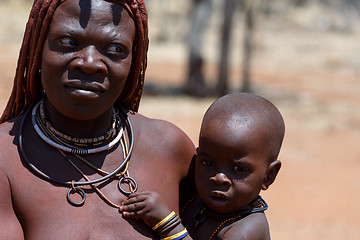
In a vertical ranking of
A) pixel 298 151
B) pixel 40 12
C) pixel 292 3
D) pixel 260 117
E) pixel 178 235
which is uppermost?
pixel 40 12

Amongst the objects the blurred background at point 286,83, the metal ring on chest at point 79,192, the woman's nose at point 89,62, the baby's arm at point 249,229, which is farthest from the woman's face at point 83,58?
the blurred background at point 286,83

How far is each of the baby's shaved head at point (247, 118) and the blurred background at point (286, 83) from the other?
5.27 meters

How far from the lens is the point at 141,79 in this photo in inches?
108

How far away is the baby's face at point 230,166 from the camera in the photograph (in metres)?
2.54

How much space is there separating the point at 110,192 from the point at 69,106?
367mm

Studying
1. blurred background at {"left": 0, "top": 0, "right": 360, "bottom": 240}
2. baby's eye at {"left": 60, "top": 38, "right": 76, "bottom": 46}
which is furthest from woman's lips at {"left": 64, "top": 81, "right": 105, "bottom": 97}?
blurred background at {"left": 0, "top": 0, "right": 360, "bottom": 240}

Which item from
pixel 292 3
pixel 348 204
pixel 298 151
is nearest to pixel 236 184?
pixel 348 204

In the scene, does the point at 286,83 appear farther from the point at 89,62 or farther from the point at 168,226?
the point at 89,62

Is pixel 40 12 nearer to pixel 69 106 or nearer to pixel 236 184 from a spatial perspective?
pixel 69 106

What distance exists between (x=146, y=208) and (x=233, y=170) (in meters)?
0.38

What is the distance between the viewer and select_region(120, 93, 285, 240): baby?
8.29 ft

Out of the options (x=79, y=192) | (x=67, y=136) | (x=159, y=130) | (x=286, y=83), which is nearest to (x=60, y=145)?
(x=67, y=136)

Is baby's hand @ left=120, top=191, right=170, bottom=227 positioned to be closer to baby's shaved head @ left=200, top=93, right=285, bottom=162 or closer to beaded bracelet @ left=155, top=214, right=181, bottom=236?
beaded bracelet @ left=155, top=214, right=181, bottom=236

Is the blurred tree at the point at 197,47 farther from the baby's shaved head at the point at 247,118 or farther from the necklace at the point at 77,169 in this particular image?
the necklace at the point at 77,169
